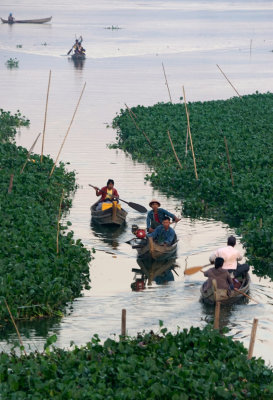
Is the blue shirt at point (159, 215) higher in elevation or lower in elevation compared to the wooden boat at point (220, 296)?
higher

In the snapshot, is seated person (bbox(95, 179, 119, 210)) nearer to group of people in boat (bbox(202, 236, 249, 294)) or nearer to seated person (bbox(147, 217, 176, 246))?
seated person (bbox(147, 217, 176, 246))

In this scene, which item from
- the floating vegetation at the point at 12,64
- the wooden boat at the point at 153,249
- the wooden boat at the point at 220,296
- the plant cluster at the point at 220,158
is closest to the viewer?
the wooden boat at the point at 220,296

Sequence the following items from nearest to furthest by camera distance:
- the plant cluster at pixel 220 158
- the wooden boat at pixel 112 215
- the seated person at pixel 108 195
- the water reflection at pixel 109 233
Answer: the water reflection at pixel 109 233 < the plant cluster at pixel 220 158 < the wooden boat at pixel 112 215 < the seated person at pixel 108 195

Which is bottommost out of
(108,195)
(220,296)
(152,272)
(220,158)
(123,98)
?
(152,272)

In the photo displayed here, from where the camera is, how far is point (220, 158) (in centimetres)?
2922

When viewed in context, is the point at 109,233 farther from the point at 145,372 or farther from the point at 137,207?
the point at 145,372

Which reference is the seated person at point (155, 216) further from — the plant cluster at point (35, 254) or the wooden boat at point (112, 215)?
the plant cluster at point (35, 254)

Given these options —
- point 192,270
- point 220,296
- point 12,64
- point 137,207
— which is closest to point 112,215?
point 137,207

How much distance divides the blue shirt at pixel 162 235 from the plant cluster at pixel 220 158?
173cm

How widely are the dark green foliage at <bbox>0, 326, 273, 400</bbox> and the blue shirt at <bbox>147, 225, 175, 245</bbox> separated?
670cm

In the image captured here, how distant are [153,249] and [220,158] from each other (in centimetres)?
894

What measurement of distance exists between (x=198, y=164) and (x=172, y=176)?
1061 mm

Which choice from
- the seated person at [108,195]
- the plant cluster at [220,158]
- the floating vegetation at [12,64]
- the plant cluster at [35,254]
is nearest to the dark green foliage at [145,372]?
the plant cluster at [35,254]

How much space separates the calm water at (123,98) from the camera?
17.5 m
